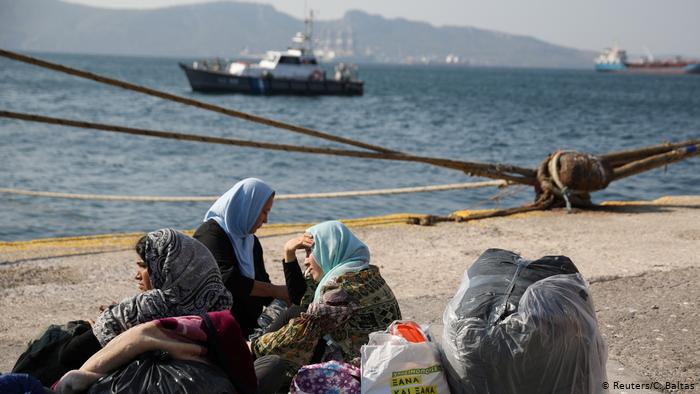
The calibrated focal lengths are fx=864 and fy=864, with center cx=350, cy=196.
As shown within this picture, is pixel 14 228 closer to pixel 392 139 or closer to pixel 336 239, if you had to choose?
pixel 336 239

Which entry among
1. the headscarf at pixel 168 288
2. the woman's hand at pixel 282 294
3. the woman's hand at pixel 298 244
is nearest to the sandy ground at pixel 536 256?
the woman's hand at pixel 282 294

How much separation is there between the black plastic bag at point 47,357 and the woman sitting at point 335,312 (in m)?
0.66

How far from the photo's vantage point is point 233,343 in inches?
104

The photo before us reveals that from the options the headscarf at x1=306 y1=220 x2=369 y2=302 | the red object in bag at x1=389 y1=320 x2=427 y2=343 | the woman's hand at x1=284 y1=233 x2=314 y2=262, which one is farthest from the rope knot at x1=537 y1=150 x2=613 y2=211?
the red object in bag at x1=389 y1=320 x2=427 y2=343

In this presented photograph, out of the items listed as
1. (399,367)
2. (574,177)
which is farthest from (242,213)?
(574,177)

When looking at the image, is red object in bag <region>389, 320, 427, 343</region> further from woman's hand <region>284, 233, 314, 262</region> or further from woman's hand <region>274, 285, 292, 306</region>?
woman's hand <region>274, 285, 292, 306</region>

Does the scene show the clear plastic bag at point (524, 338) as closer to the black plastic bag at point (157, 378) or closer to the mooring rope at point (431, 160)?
the black plastic bag at point (157, 378)

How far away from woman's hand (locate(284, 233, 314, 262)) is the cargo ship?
13365 cm

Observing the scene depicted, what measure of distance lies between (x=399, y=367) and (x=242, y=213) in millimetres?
1409

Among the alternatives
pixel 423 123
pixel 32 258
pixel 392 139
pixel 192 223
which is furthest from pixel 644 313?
pixel 423 123

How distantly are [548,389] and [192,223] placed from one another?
942 cm

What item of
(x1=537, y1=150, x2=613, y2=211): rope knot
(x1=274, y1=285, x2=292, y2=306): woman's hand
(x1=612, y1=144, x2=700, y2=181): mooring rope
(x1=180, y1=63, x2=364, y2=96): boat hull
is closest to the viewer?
(x1=274, y1=285, x2=292, y2=306): woman's hand

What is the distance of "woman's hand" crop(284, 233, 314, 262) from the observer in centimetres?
344

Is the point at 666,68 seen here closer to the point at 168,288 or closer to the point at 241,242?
the point at 241,242
